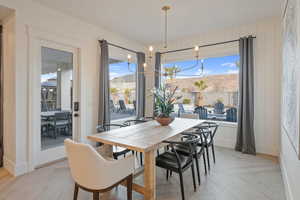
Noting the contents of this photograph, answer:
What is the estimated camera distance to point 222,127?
405 centimetres

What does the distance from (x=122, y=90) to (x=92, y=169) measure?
3.26 meters

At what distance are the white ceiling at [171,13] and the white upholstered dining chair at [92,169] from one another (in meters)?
2.50

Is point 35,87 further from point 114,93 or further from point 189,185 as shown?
point 189,185

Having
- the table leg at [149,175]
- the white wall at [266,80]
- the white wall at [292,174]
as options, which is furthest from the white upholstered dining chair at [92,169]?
the white wall at [266,80]

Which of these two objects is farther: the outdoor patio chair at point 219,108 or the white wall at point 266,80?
the outdoor patio chair at point 219,108

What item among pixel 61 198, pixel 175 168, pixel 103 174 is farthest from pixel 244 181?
pixel 61 198

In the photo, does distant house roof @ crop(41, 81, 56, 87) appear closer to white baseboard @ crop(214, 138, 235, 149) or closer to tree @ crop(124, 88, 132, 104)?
tree @ crop(124, 88, 132, 104)

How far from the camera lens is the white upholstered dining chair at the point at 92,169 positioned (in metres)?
1.47

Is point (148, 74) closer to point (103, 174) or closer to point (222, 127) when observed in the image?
point (222, 127)

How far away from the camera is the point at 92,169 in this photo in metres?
1.48

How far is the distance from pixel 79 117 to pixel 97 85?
32.8 inches

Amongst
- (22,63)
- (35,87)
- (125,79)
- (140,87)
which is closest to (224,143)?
(140,87)

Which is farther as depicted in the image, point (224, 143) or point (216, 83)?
point (216, 83)

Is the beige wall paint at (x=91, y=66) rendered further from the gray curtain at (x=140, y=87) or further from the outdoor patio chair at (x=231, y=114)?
the gray curtain at (x=140, y=87)
